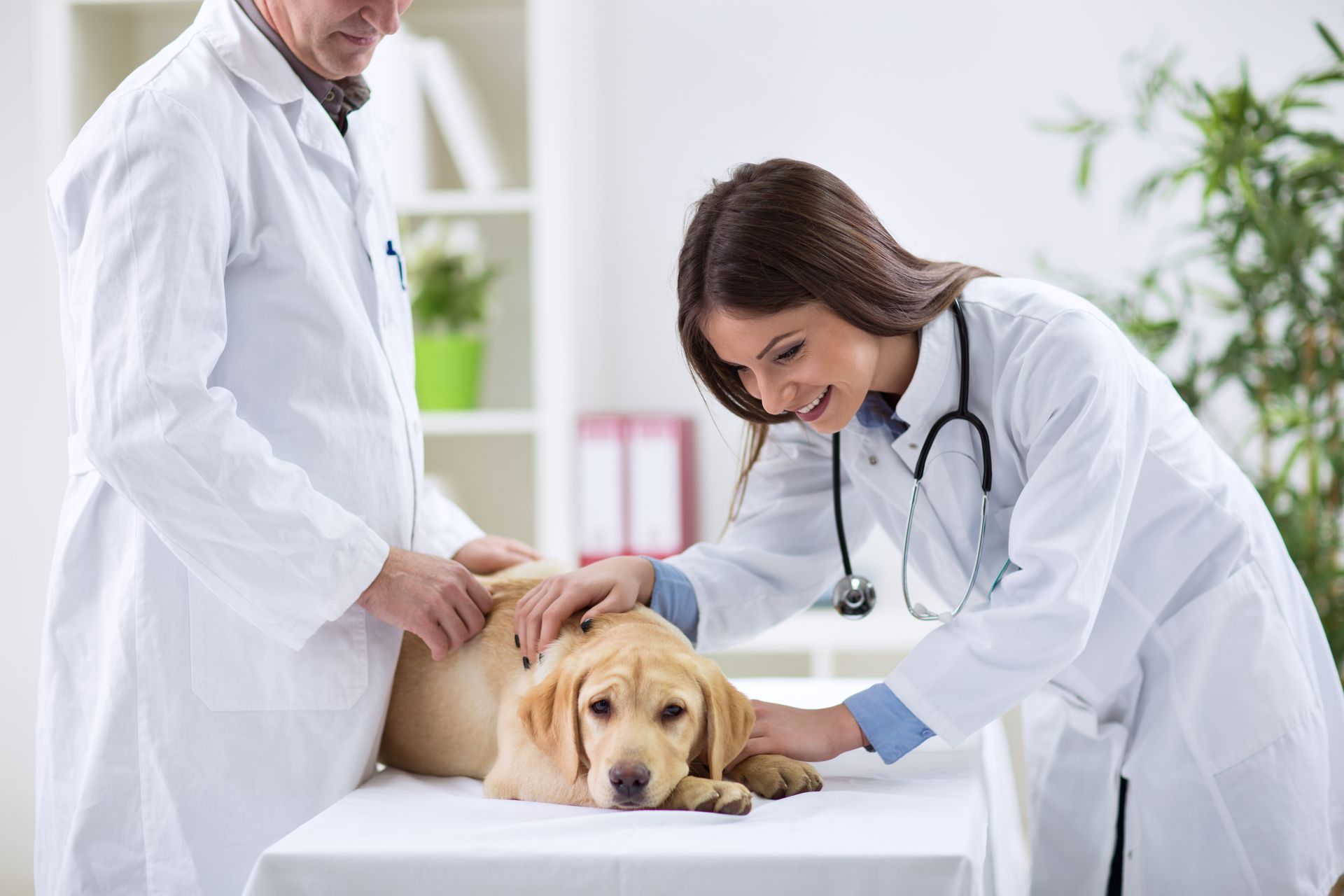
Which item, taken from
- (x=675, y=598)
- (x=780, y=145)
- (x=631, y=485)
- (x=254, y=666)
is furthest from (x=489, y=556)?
(x=780, y=145)

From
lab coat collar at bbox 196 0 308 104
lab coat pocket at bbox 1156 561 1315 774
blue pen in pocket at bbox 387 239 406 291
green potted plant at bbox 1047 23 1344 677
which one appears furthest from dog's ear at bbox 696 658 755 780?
green potted plant at bbox 1047 23 1344 677

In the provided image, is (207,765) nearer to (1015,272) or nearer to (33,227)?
(33,227)

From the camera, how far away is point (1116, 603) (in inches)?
48.1

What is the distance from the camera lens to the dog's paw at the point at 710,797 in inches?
38.3

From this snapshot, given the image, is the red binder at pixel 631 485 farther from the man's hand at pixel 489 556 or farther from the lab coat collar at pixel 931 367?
the lab coat collar at pixel 931 367

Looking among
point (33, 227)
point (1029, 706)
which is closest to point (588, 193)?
point (33, 227)

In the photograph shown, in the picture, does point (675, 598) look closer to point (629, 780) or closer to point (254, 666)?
point (629, 780)

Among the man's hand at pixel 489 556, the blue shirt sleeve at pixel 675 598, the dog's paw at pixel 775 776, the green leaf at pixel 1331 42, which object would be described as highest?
the green leaf at pixel 1331 42

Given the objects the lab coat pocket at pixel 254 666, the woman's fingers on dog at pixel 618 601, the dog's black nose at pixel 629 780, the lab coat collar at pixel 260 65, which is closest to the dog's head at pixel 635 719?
the dog's black nose at pixel 629 780

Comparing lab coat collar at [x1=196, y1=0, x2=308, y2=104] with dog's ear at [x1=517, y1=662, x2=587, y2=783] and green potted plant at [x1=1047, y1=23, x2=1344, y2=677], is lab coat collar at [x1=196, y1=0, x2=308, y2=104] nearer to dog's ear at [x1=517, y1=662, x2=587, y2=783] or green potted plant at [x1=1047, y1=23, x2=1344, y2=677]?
dog's ear at [x1=517, y1=662, x2=587, y2=783]

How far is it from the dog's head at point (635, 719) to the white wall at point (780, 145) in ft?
5.22

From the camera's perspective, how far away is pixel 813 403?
1174 mm

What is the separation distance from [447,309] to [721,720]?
5.82 feet

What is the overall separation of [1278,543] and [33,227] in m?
2.51
